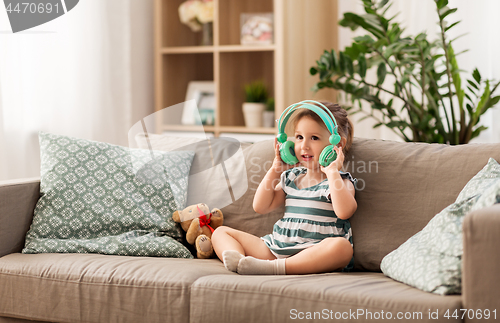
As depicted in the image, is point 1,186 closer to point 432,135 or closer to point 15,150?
point 15,150

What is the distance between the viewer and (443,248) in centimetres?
128

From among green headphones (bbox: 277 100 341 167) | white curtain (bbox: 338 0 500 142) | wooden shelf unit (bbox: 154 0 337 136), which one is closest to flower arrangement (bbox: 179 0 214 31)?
wooden shelf unit (bbox: 154 0 337 136)

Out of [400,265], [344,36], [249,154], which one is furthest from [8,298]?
[344,36]

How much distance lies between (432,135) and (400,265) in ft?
3.64

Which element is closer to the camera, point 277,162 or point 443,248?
point 443,248

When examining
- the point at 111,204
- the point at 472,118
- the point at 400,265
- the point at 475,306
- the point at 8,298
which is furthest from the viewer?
the point at 472,118

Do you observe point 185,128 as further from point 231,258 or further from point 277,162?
point 231,258

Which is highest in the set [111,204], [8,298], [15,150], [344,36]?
[344,36]

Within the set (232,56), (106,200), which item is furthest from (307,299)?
(232,56)

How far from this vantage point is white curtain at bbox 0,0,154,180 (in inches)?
91.8

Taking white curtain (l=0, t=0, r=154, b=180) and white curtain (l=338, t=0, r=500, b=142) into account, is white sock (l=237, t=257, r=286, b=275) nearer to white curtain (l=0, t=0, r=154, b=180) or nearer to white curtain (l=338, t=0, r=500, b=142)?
white curtain (l=0, t=0, r=154, b=180)

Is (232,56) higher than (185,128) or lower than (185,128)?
higher

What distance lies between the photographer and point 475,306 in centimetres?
112

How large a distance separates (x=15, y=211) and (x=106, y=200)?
0.29m
